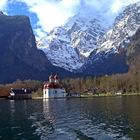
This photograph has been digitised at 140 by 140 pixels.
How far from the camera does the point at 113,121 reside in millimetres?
95812

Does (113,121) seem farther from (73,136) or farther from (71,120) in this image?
(73,136)

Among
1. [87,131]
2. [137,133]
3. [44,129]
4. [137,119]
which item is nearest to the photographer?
[137,133]

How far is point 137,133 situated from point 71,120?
29.3m

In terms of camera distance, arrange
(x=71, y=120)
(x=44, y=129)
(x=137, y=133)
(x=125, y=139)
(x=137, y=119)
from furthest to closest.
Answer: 1. (x=71, y=120)
2. (x=137, y=119)
3. (x=44, y=129)
4. (x=137, y=133)
5. (x=125, y=139)

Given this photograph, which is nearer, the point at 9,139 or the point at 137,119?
the point at 9,139

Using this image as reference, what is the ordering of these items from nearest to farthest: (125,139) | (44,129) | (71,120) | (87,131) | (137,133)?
(125,139) < (137,133) < (87,131) < (44,129) < (71,120)

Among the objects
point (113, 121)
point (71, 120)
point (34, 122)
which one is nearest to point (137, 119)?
point (113, 121)

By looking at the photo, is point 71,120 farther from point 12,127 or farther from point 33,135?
point 33,135

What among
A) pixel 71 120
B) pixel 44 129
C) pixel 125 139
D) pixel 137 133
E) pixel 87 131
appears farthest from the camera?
pixel 71 120

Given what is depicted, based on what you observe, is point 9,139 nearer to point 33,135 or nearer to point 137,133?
point 33,135

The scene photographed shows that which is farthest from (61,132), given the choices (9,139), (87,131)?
(9,139)

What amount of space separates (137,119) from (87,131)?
1813 centimetres

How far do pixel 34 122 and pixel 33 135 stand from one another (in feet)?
71.7

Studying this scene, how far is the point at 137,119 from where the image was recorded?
313ft
